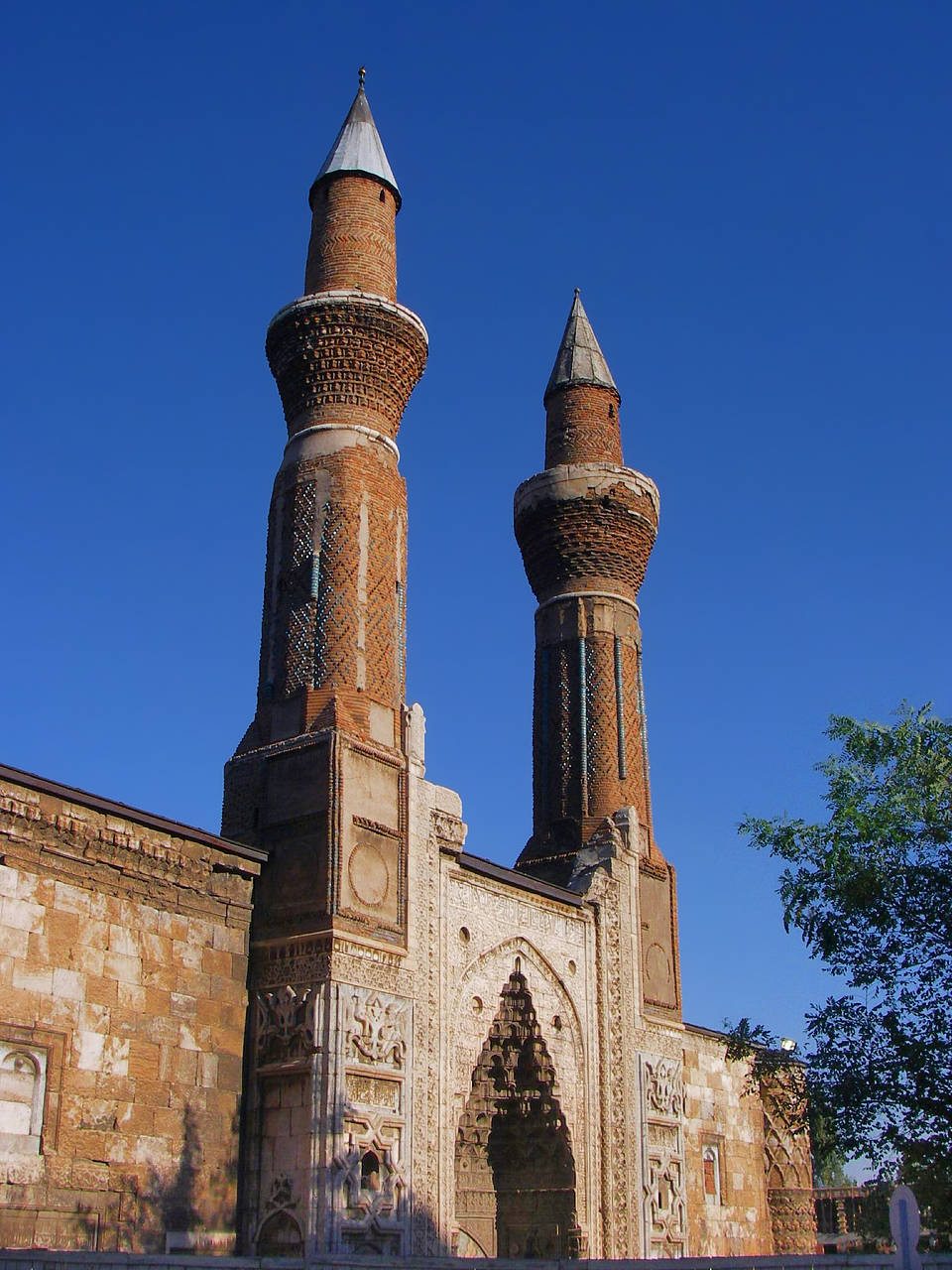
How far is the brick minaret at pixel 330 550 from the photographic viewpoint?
1209 centimetres

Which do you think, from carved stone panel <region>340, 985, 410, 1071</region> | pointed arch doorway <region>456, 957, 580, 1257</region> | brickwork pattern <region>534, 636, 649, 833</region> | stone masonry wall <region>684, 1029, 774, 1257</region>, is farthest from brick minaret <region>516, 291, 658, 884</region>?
carved stone panel <region>340, 985, 410, 1071</region>

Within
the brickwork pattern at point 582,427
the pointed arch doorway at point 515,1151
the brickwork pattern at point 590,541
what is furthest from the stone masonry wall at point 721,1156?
the brickwork pattern at point 582,427

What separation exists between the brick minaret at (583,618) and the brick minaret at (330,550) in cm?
386

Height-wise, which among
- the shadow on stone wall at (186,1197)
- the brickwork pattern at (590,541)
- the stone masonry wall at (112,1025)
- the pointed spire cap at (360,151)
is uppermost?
the pointed spire cap at (360,151)

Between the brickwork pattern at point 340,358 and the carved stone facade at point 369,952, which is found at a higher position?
the brickwork pattern at point 340,358

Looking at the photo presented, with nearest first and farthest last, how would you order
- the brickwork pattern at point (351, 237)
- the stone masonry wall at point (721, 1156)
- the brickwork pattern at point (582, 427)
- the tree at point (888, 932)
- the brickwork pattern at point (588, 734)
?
the tree at point (888, 932)
the brickwork pattern at point (351, 237)
the stone masonry wall at point (721, 1156)
the brickwork pattern at point (588, 734)
the brickwork pattern at point (582, 427)

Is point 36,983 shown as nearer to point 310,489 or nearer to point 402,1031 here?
point 402,1031

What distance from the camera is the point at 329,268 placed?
48.1 feet

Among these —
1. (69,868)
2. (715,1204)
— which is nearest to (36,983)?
(69,868)

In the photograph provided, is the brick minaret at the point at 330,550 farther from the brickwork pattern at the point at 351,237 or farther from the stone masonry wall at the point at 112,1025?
the stone masonry wall at the point at 112,1025

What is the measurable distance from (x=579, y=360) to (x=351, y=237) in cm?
534

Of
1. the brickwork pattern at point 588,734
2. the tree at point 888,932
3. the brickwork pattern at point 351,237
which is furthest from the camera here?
the brickwork pattern at point 588,734

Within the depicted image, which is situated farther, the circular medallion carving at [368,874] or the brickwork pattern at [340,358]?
the brickwork pattern at [340,358]

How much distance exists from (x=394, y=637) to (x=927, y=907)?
19.9ft
